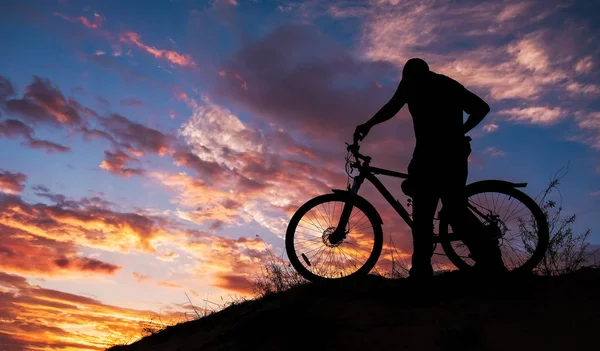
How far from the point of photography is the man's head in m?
5.62

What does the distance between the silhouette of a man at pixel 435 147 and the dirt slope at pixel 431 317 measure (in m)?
0.52

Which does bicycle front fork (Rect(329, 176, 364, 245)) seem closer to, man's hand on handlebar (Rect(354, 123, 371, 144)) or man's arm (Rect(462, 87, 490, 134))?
man's hand on handlebar (Rect(354, 123, 371, 144))

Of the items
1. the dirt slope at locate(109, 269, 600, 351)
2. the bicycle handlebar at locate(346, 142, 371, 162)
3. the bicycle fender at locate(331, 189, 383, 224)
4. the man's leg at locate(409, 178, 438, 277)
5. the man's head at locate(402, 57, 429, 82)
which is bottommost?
the dirt slope at locate(109, 269, 600, 351)

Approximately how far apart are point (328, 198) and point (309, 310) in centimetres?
155

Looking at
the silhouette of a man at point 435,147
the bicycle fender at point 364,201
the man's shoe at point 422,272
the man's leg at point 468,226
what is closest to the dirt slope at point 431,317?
the man's shoe at point 422,272

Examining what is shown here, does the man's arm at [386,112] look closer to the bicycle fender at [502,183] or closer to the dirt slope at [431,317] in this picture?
the bicycle fender at [502,183]

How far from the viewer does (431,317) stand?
4.70m

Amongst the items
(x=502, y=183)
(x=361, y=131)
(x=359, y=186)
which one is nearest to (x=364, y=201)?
(x=359, y=186)

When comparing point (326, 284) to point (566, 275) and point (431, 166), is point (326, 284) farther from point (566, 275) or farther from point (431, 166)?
point (566, 275)

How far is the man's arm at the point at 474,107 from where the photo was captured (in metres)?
5.54

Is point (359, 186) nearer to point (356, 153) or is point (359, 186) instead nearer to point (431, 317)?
point (356, 153)

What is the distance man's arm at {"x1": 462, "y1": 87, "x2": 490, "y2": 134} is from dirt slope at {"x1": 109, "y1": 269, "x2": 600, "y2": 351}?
6.18ft

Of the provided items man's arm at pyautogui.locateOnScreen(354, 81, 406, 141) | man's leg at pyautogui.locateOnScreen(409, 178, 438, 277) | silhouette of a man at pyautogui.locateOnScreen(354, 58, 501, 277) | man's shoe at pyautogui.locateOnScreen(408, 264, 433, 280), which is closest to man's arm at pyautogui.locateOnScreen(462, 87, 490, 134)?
silhouette of a man at pyautogui.locateOnScreen(354, 58, 501, 277)

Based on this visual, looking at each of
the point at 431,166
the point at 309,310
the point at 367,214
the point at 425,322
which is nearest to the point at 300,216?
the point at 367,214
